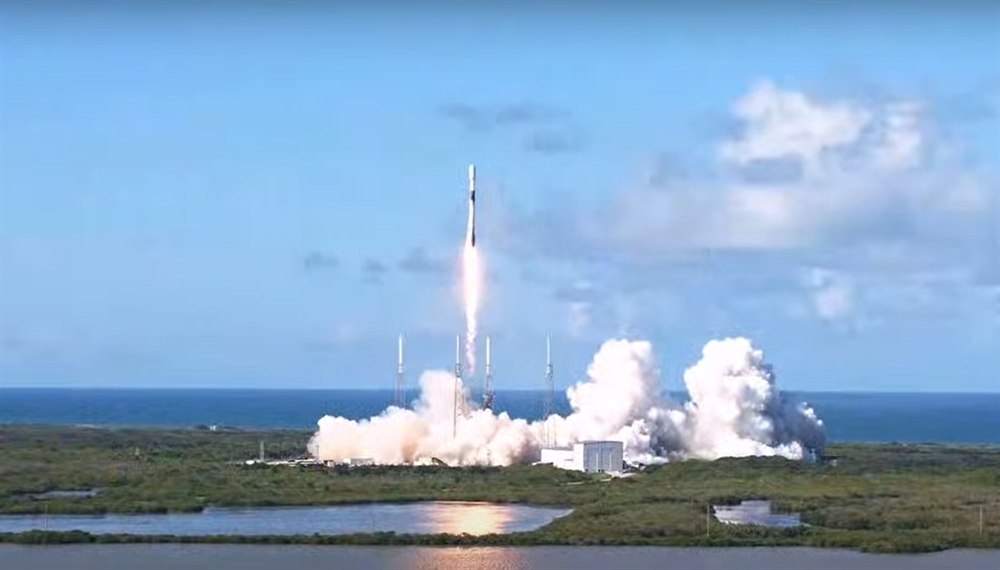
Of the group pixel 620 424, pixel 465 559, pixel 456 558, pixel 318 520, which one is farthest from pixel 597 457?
pixel 465 559

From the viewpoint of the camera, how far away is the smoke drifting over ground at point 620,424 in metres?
78.8

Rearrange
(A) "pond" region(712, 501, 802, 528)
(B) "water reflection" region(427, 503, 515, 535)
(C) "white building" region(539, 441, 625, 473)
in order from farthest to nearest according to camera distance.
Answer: (C) "white building" region(539, 441, 625, 473) → (A) "pond" region(712, 501, 802, 528) → (B) "water reflection" region(427, 503, 515, 535)

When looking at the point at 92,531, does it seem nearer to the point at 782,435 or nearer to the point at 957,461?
the point at 782,435

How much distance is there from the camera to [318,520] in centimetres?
5819

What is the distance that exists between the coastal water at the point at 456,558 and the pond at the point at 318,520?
3.38 meters

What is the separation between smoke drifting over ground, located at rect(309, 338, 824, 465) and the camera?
78.8m

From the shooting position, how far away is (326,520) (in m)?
58.2

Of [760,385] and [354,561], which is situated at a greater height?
[760,385]

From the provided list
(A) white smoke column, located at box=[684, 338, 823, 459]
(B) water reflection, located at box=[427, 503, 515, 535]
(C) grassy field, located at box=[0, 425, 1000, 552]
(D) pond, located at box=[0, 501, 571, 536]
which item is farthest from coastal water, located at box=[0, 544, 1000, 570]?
(A) white smoke column, located at box=[684, 338, 823, 459]

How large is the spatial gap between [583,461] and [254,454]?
66.5ft

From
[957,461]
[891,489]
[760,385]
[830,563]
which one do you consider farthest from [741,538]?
[957,461]

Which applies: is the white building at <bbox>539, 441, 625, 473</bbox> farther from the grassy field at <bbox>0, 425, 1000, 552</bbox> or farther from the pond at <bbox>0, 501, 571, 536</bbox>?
the pond at <bbox>0, 501, 571, 536</bbox>

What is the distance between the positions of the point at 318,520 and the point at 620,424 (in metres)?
23.7

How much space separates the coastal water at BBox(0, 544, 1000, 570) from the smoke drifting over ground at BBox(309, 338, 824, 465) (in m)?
27.3
